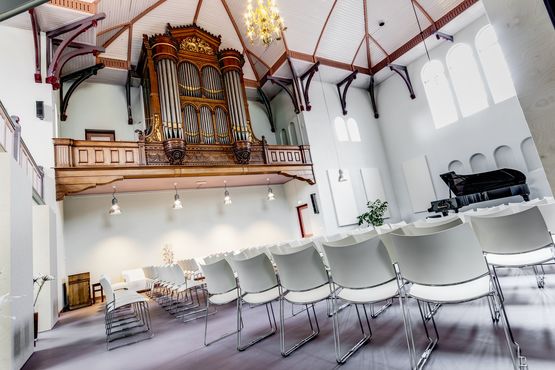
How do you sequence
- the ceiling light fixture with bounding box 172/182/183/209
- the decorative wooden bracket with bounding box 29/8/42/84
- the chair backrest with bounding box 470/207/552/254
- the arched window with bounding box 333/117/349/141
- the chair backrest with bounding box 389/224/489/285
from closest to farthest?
the chair backrest with bounding box 389/224/489/285
the chair backrest with bounding box 470/207/552/254
the decorative wooden bracket with bounding box 29/8/42/84
the ceiling light fixture with bounding box 172/182/183/209
the arched window with bounding box 333/117/349/141

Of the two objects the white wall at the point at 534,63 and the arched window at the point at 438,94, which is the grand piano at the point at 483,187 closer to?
the arched window at the point at 438,94

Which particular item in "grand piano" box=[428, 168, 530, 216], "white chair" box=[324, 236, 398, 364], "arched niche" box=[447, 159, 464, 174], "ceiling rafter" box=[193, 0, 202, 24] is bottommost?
"white chair" box=[324, 236, 398, 364]

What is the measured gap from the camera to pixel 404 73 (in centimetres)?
1167

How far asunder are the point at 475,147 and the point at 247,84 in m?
8.22

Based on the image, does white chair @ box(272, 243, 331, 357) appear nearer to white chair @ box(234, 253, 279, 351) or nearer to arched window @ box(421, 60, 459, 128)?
white chair @ box(234, 253, 279, 351)

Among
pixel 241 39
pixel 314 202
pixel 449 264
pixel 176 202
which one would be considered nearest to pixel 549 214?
pixel 449 264

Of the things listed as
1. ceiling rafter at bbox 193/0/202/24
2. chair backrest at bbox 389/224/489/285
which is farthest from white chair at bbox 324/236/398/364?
ceiling rafter at bbox 193/0/202/24

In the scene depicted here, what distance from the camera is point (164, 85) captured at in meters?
8.52

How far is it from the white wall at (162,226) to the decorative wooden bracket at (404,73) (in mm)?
6266

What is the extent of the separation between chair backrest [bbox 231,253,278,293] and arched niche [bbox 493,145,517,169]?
9425mm

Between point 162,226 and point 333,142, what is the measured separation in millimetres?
6719

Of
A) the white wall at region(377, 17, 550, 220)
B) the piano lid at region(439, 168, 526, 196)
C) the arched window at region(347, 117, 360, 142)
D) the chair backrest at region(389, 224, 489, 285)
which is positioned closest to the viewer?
the chair backrest at region(389, 224, 489, 285)

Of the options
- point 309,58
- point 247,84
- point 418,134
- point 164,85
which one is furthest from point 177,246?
point 418,134

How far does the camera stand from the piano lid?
27.5 ft
